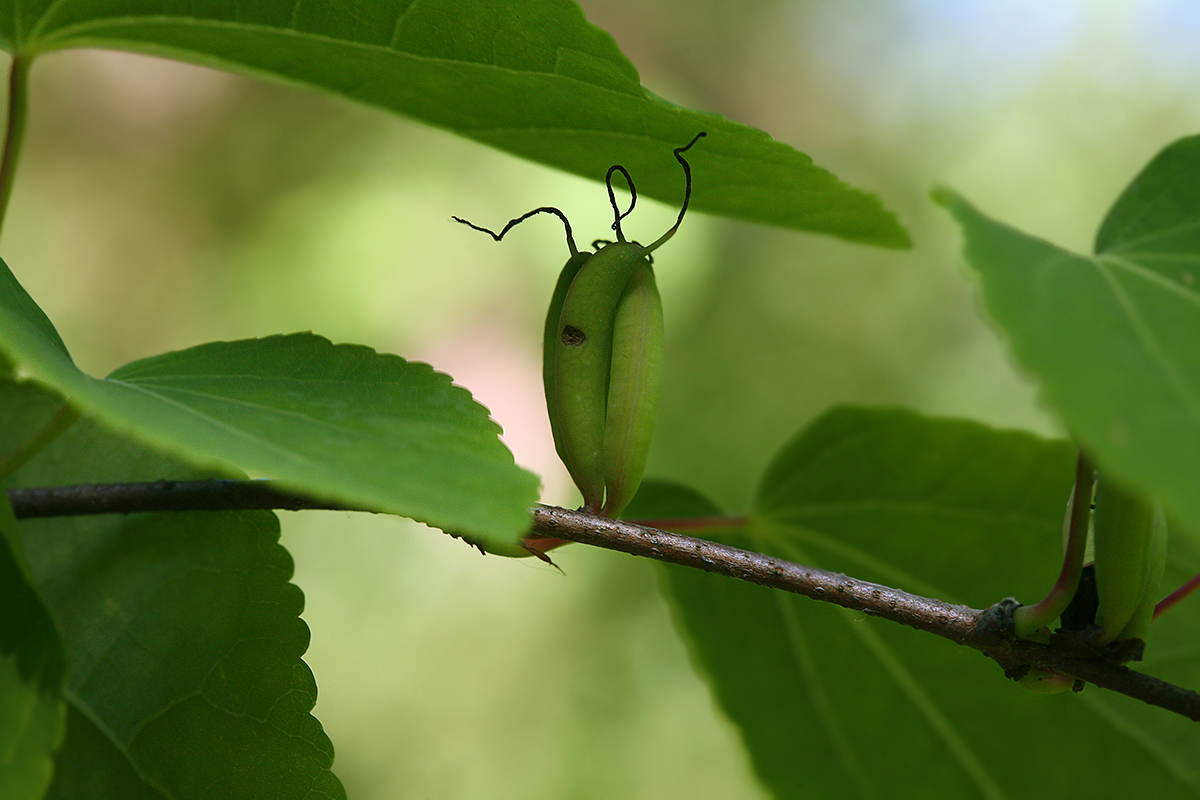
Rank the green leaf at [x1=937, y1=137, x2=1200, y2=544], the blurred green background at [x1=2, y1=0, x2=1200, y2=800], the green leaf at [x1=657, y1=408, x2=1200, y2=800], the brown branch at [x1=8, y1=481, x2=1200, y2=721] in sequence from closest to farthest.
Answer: the green leaf at [x1=937, y1=137, x2=1200, y2=544]
the brown branch at [x1=8, y1=481, x2=1200, y2=721]
the green leaf at [x1=657, y1=408, x2=1200, y2=800]
the blurred green background at [x1=2, y1=0, x2=1200, y2=800]

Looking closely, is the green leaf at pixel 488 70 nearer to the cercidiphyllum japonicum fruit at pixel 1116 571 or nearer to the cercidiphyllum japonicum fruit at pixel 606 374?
the cercidiphyllum japonicum fruit at pixel 606 374

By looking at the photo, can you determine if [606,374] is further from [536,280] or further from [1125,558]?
[536,280]

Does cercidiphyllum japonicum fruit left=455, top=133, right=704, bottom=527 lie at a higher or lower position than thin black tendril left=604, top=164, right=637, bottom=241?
lower

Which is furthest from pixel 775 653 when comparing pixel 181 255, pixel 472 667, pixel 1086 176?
pixel 1086 176

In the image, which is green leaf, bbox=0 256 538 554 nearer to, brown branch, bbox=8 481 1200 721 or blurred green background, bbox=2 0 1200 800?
brown branch, bbox=8 481 1200 721

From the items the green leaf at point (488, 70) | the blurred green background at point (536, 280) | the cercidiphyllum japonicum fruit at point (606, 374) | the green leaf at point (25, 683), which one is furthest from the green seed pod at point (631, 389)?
the blurred green background at point (536, 280)

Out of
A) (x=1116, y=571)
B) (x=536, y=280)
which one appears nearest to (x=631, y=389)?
(x=1116, y=571)

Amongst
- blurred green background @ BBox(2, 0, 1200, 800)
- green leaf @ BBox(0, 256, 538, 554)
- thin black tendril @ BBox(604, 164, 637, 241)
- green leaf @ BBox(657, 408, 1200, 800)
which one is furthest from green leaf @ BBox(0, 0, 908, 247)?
blurred green background @ BBox(2, 0, 1200, 800)

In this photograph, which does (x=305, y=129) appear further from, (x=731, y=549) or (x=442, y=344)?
(x=731, y=549)
